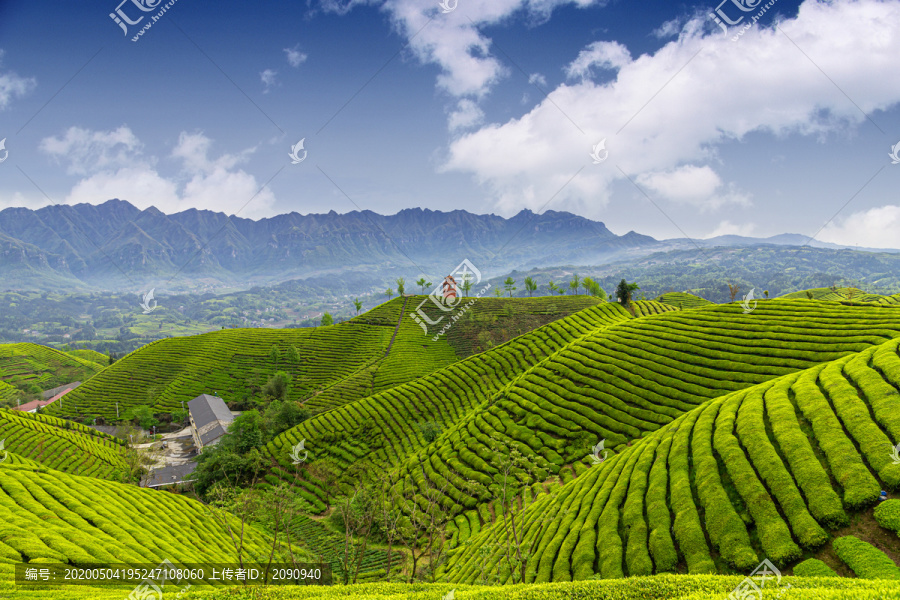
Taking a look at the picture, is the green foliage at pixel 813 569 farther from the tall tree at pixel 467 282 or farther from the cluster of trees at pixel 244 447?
the tall tree at pixel 467 282

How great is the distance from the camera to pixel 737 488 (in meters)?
20.8

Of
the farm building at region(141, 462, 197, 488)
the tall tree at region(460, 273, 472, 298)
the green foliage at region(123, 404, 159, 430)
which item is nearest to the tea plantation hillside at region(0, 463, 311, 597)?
the farm building at region(141, 462, 197, 488)

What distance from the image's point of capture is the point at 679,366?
46.2 metres

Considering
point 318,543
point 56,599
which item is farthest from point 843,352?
point 56,599

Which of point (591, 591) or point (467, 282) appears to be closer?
point (591, 591)

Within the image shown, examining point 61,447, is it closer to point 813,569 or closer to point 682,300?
point 813,569

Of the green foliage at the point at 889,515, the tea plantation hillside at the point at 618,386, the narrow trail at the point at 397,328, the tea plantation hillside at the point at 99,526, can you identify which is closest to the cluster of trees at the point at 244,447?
the tea plantation hillside at the point at 99,526

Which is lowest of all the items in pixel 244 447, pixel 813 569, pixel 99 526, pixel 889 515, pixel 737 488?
pixel 244 447

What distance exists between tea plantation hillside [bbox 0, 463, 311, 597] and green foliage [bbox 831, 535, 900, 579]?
2799 cm

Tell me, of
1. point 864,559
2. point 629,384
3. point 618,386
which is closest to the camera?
point 864,559

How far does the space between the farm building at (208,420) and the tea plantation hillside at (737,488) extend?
6948cm

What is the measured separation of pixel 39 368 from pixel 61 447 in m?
126

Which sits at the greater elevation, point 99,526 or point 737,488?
point 99,526

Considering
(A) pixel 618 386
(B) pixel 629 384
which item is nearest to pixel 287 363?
(A) pixel 618 386
